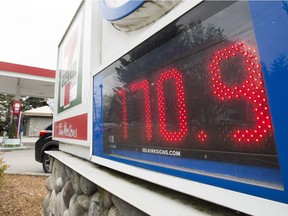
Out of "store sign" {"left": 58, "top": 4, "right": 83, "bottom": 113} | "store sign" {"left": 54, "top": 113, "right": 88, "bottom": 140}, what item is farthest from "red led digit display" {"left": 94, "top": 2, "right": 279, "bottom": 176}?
"store sign" {"left": 58, "top": 4, "right": 83, "bottom": 113}

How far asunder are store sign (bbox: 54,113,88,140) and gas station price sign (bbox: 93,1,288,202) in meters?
1.04

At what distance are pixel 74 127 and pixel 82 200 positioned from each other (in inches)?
37.9

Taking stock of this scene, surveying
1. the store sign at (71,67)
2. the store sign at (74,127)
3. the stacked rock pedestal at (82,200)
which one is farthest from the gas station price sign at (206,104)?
the store sign at (71,67)

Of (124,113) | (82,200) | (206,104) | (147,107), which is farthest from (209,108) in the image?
(82,200)

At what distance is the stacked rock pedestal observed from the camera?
4.85 ft

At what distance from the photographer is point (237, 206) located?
0.77 m

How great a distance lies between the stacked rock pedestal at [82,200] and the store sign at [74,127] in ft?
1.35

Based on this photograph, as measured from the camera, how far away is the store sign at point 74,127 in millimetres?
2414

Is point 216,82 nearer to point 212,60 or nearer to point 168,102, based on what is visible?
point 212,60

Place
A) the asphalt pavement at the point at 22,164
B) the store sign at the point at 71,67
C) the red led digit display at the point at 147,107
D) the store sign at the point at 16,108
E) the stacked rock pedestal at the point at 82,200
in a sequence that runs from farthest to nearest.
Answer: the store sign at the point at 16,108 < the asphalt pavement at the point at 22,164 < the store sign at the point at 71,67 < the stacked rock pedestal at the point at 82,200 < the red led digit display at the point at 147,107

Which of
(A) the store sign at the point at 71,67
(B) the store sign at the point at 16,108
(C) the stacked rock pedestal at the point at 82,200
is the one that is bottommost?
(C) the stacked rock pedestal at the point at 82,200

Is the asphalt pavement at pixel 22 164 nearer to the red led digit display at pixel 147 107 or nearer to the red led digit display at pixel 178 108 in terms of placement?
the red led digit display at pixel 147 107

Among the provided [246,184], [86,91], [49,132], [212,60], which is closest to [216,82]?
[212,60]

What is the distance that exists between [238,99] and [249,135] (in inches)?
5.4
